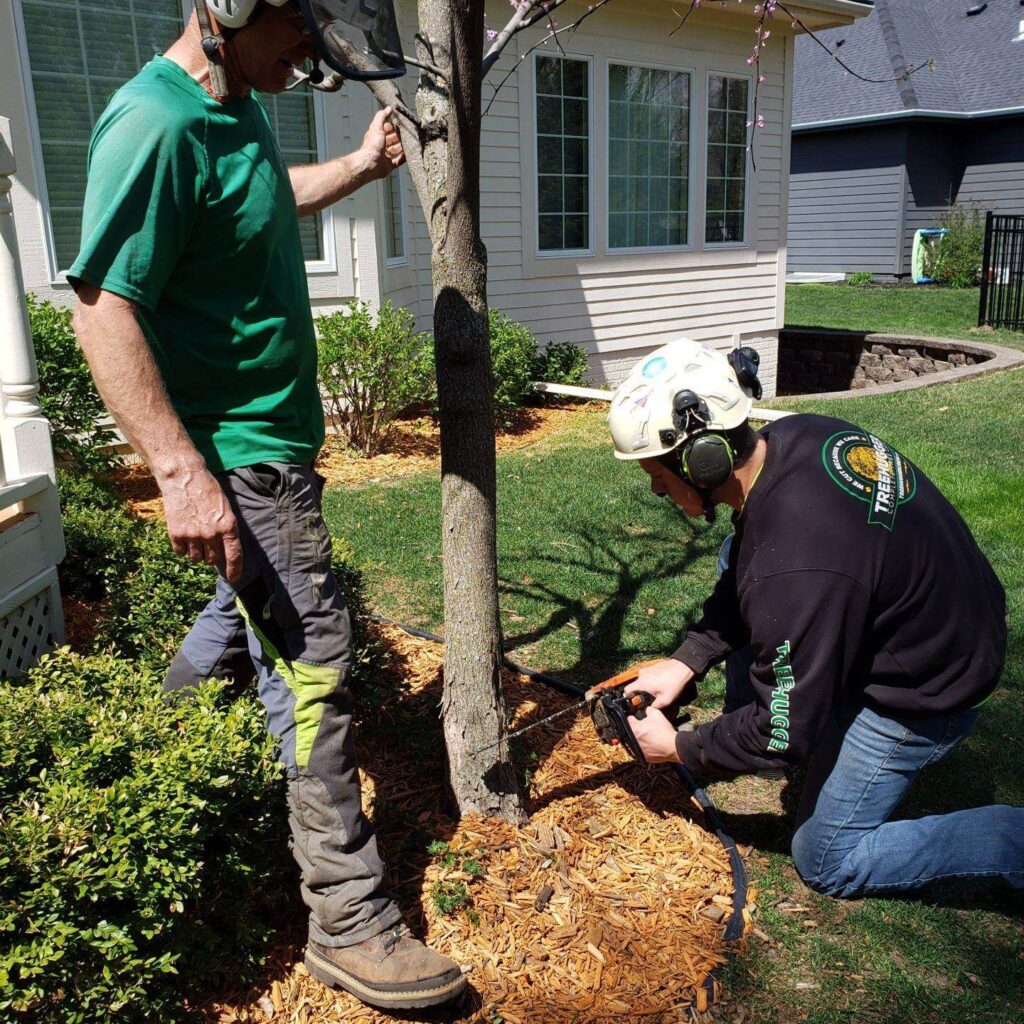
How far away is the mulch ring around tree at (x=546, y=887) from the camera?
2.53m

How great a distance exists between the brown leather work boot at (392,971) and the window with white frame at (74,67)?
5902mm

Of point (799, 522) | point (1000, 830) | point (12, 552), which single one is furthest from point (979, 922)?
point (12, 552)

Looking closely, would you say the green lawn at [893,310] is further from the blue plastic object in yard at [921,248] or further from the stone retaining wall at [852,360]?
the stone retaining wall at [852,360]

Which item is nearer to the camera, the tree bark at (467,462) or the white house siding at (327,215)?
the tree bark at (467,462)

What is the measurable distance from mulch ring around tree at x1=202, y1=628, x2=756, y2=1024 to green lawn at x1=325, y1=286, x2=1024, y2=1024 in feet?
0.62

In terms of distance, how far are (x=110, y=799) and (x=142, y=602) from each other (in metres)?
1.43

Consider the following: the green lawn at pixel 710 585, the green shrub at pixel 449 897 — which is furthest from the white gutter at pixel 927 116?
the green shrub at pixel 449 897

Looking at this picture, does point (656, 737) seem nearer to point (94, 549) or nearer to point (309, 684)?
point (309, 684)

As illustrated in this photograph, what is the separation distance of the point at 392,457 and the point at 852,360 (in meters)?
9.14

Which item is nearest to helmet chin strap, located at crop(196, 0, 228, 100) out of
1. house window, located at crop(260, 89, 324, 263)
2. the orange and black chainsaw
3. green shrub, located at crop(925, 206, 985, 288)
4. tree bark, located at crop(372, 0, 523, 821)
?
tree bark, located at crop(372, 0, 523, 821)

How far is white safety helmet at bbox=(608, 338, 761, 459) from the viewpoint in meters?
2.47

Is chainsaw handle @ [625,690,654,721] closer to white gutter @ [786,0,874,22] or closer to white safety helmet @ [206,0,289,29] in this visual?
white safety helmet @ [206,0,289,29]

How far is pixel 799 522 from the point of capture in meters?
2.47

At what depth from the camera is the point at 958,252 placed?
74.9 feet
